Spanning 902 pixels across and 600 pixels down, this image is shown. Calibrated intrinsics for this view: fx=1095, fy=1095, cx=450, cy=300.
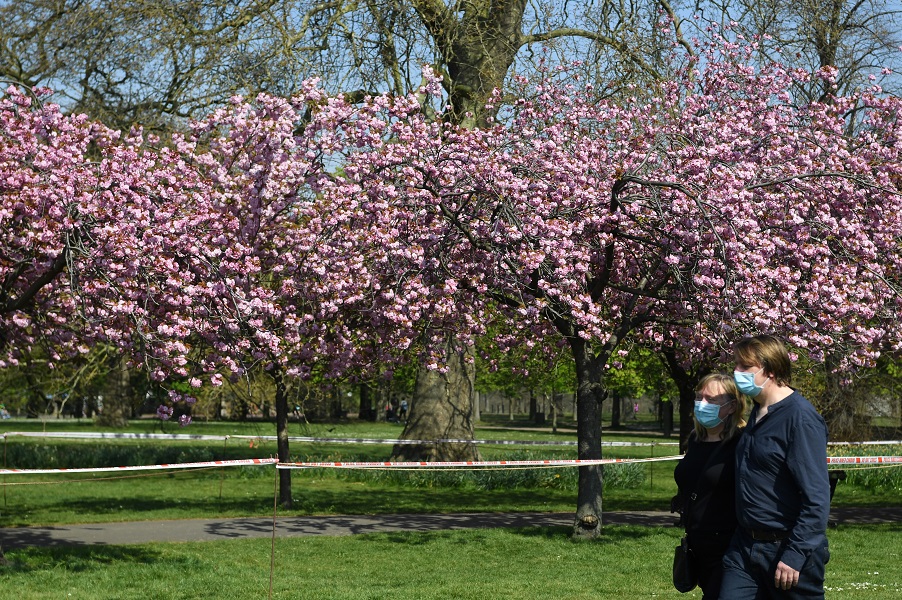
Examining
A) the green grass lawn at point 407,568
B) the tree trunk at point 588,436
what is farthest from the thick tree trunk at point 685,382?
the green grass lawn at point 407,568

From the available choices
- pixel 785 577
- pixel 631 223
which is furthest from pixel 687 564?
pixel 631 223

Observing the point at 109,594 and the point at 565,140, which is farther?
the point at 565,140

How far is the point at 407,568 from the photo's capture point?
11.7 meters

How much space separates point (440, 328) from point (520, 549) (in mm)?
2856

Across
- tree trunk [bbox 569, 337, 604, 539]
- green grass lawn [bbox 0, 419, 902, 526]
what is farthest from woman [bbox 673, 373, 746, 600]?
green grass lawn [bbox 0, 419, 902, 526]

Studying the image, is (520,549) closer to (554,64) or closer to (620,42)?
(554,64)

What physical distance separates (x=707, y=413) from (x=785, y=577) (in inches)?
41.7

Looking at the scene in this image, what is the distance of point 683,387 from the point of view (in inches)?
758

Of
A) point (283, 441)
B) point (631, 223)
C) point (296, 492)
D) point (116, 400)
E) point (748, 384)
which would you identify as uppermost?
point (631, 223)

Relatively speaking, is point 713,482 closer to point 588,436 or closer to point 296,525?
point 588,436

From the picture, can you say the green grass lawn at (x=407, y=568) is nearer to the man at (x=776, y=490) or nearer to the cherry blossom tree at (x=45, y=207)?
the cherry blossom tree at (x=45, y=207)

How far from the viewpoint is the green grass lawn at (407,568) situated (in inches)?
391

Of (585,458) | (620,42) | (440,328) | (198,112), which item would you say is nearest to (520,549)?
(585,458)

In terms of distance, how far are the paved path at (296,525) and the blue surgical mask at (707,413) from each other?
380 inches
